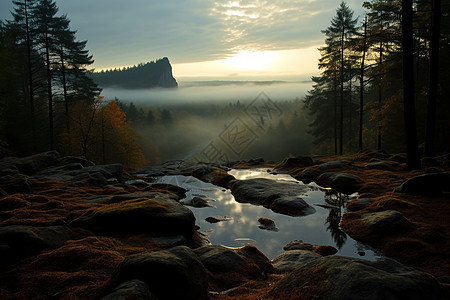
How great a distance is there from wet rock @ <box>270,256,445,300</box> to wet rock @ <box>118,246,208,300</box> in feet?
4.97

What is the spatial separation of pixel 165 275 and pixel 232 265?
2561 millimetres

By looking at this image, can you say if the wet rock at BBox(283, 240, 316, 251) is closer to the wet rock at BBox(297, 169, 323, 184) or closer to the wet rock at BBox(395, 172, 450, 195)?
the wet rock at BBox(395, 172, 450, 195)

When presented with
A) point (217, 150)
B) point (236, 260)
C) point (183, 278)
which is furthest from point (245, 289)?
point (217, 150)

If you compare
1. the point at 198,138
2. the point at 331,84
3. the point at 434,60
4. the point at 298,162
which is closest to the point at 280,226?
the point at 434,60

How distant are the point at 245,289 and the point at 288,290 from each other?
124 cm

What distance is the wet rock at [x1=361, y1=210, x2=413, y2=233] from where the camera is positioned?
8.52 m

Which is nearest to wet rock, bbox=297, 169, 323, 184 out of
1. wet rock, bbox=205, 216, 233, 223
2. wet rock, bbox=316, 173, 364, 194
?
wet rock, bbox=316, 173, 364, 194

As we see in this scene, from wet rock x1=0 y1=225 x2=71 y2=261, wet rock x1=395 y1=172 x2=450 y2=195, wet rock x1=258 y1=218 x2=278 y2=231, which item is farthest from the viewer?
wet rock x1=395 y1=172 x2=450 y2=195

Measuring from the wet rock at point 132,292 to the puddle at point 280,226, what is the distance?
15.9ft

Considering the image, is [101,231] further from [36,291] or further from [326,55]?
[326,55]

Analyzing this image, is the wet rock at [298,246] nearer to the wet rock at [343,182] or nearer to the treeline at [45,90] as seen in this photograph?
the wet rock at [343,182]

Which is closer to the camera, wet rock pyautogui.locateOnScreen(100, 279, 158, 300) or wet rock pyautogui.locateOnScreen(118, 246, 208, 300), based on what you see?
wet rock pyautogui.locateOnScreen(100, 279, 158, 300)

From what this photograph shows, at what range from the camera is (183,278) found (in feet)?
14.9

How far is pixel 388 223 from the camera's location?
8656mm
